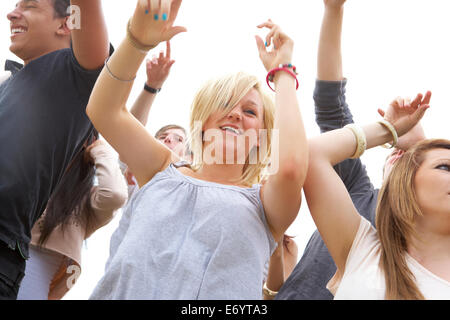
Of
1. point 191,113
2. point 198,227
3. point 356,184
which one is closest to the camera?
point 198,227

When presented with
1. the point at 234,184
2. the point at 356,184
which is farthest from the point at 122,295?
the point at 356,184

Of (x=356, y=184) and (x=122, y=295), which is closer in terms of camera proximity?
(x=122, y=295)

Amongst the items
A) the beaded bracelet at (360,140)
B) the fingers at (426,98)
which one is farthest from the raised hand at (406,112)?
the beaded bracelet at (360,140)

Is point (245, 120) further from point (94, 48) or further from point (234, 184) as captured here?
point (94, 48)

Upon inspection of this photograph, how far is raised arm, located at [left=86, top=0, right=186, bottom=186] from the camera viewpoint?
1.12 meters

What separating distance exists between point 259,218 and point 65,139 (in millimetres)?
A: 655

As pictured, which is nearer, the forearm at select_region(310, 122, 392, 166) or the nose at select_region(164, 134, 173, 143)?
the forearm at select_region(310, 122, 392, 166)

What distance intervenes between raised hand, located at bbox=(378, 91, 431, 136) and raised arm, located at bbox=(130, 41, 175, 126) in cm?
78

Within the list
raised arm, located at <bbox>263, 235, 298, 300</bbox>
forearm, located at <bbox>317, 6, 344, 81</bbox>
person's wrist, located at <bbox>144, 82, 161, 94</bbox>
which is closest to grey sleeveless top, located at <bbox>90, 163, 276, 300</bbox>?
raised arm, located at <bbox>263, 235, 298, 300</bbox>

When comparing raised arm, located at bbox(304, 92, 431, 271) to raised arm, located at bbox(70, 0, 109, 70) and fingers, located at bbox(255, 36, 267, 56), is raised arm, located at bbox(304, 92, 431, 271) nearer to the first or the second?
fingers, located at bbox(255, 36, 267, 56)

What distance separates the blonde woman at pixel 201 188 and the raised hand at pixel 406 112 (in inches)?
16.9

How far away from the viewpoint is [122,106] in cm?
124

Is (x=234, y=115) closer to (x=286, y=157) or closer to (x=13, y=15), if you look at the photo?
(x=286, y=157)

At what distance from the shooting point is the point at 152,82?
6.07 feet
